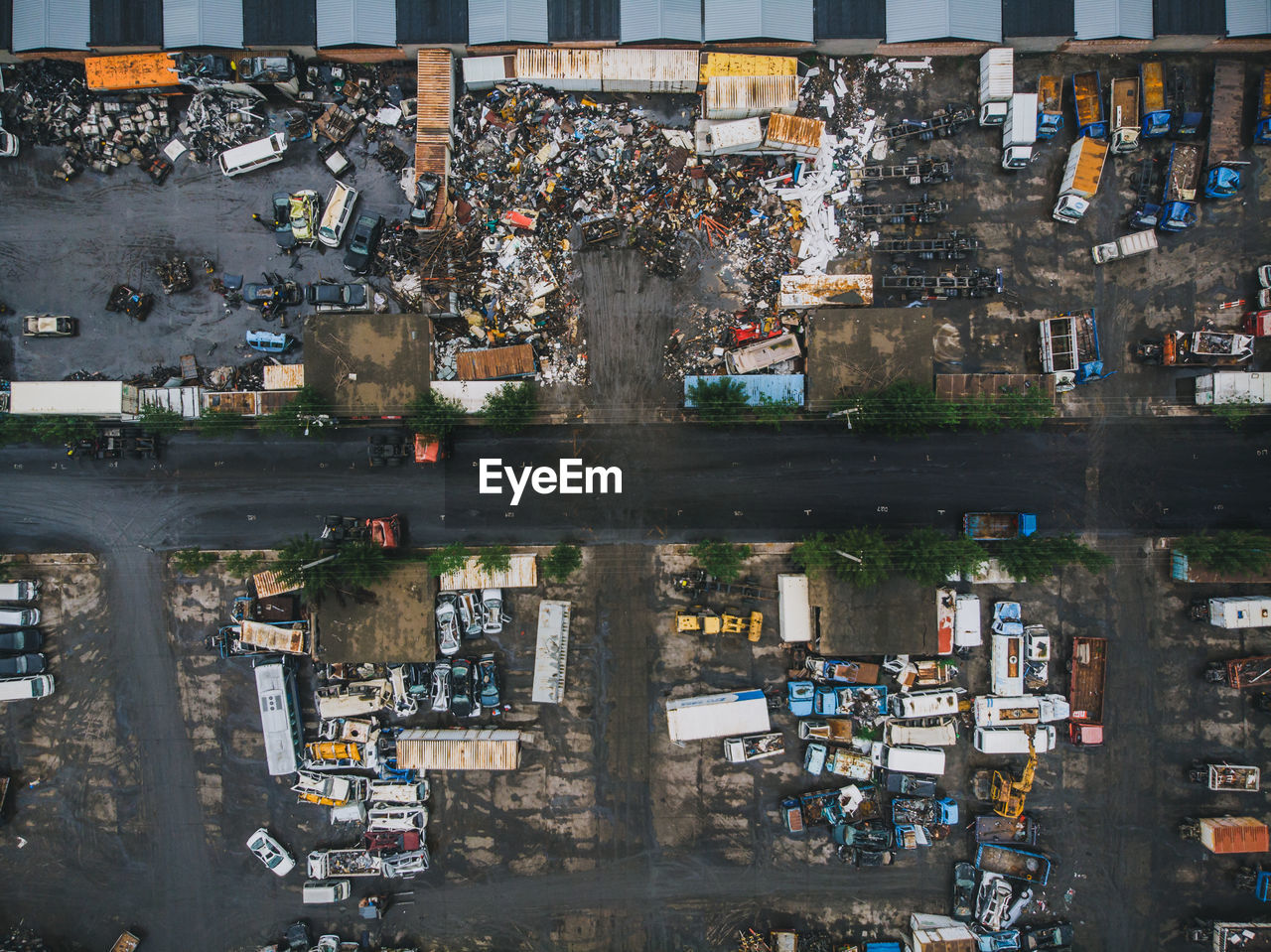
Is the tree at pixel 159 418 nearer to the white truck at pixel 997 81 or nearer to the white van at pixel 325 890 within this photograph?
the white van at pixel 325 890

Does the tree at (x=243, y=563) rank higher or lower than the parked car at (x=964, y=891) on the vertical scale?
higher

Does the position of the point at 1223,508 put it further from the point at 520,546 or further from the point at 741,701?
the point at 520,546

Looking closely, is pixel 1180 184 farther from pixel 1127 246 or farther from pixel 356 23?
pixel 356 23

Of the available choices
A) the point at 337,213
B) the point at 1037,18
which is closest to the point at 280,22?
the point at 337,213

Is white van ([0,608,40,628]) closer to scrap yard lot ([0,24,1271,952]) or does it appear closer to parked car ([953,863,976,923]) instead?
scrap yard lot ([0,24,1271,952])

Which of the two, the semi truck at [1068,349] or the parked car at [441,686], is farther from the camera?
the parked car at [441,686]

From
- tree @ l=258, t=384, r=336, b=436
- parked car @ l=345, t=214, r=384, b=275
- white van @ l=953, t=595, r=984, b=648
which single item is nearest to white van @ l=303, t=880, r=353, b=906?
tree @ l=258, t=384, r=336, b=436

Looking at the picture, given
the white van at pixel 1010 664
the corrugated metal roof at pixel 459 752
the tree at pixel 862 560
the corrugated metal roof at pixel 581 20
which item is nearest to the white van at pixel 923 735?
the white van at pixel 1010 664
